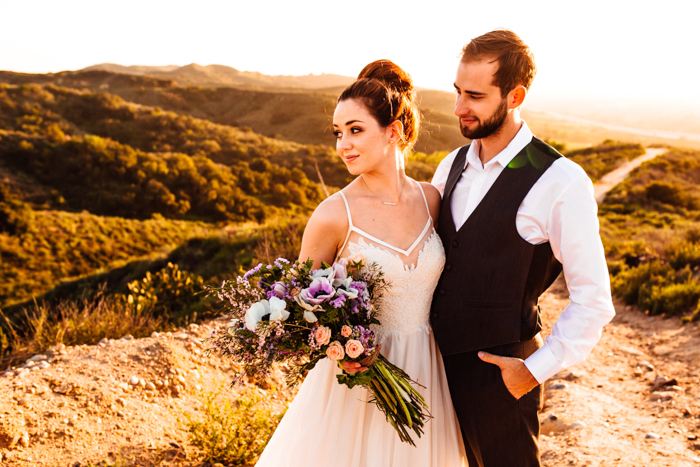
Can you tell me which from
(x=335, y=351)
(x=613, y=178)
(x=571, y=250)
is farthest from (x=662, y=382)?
(x=613, y=178)

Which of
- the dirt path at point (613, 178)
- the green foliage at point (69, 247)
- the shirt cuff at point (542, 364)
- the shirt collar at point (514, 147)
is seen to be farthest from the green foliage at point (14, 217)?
the dirt path at point (613, 178)

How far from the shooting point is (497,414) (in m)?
2.13

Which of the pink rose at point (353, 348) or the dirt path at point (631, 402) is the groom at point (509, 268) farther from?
the dirt path at point (631, 402)

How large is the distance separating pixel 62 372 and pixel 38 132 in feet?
117

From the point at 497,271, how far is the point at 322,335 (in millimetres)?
897

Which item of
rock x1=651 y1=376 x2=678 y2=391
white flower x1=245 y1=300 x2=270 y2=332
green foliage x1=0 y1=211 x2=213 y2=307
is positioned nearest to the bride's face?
white flower x1=245 y1=300 x2=270 y2=332

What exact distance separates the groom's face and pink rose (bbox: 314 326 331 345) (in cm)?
120

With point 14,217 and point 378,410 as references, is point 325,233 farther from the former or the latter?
point 14,217

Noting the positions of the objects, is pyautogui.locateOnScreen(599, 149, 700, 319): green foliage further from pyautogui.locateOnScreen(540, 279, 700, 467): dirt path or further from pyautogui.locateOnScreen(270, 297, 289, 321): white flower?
pyautogui.locateOnScreen(270, 297, 289, 321): white flower

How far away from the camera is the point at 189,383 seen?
4207 millimetres

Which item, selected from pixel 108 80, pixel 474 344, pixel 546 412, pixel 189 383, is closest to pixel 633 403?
pixel 546 412

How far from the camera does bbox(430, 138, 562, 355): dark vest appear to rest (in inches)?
82.2

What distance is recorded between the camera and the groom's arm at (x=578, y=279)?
6.61 feet

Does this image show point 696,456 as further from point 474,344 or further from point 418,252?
point 418,252
